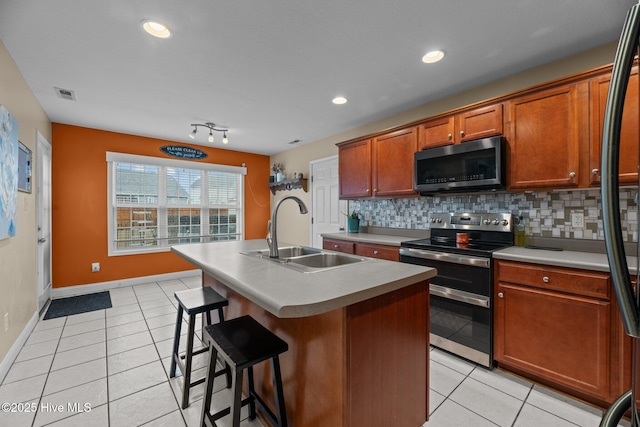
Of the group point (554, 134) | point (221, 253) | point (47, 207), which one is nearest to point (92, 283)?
point (47, 207)

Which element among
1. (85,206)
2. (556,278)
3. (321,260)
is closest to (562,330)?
(556,278)

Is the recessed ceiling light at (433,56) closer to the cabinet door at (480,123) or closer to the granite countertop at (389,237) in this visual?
the cabinet door at (480,123)

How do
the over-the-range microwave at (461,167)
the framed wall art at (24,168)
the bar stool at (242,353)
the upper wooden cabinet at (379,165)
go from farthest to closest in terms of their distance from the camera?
the upper wooden cabinet at (379,165) → the framed wall art at (24,168) → the over-the-range microwave at (461,167) → the bar stool at (242,353)

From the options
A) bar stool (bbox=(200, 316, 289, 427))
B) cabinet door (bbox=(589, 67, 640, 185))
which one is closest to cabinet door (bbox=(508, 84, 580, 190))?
cabinet door (bbox=(589, 67, 640, 185))

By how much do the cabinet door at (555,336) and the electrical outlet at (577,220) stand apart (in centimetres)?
74

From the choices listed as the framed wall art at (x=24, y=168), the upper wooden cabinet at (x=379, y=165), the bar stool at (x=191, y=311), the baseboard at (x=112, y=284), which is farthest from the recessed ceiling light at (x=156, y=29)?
the baseboard at (x=112, y=284)

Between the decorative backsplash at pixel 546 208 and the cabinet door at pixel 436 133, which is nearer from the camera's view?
the decorative backsplash at pixel 546 208

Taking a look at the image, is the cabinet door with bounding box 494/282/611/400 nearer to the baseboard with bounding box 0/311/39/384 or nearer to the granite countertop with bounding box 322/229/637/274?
the granite countertop with bounding box 322/229/637/274

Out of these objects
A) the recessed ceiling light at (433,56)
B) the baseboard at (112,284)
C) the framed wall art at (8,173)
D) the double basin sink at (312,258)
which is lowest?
the baseboard at (112,284)

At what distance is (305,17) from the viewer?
1.86m

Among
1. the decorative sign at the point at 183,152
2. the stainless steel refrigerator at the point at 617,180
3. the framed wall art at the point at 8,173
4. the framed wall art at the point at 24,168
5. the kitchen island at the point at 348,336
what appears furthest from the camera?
the decorative sign at the point at 183,152

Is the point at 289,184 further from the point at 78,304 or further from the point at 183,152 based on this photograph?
the point at 78,304

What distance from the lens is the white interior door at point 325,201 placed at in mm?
4520

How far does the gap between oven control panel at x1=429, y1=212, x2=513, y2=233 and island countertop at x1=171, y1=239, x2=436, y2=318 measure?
1.51 meters
